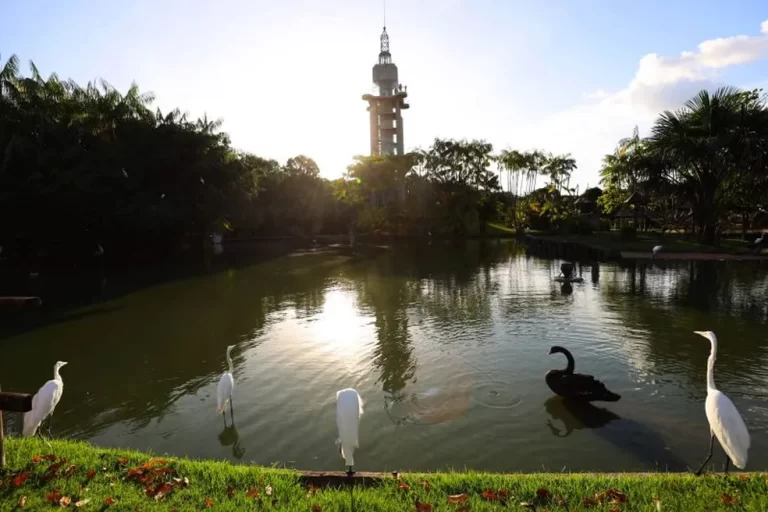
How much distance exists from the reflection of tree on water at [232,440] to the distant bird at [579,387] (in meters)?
5.33

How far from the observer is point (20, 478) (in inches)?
186

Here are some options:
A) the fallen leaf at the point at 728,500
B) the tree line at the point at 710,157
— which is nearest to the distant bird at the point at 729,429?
the fallen leaf at the point at 728,500

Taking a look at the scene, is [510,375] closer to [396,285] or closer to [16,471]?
[16,471]

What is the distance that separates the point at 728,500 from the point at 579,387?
12.7ft

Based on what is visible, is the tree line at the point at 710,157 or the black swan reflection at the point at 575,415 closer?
the black swan reflection at the point at 575,415

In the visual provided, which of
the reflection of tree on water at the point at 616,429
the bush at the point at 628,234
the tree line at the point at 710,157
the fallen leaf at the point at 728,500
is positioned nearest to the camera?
the fallen leaf at the point at 728,500

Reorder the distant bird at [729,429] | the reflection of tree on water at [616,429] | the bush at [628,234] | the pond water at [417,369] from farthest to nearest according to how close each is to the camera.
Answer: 1. the bush at [628,234]
2. the pond water at [417,369]
3. the reflection of tree on water at [616,429]
4. the distant bird at [729,429]

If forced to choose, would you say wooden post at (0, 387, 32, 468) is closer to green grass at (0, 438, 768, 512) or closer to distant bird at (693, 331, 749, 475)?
green grass at (0, 438, 768, 512)

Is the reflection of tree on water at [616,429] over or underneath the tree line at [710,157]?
underneath

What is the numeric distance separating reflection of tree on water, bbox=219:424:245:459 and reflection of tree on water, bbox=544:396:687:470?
15.7 feet

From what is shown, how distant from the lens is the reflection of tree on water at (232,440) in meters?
7.02

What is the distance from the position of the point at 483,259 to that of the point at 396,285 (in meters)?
13.7

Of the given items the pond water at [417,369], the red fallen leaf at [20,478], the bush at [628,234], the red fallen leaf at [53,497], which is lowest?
the pond water at [417,369]

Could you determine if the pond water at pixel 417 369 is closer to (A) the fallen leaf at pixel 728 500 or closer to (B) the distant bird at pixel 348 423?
(B) the distant bird at pixel 348 423
